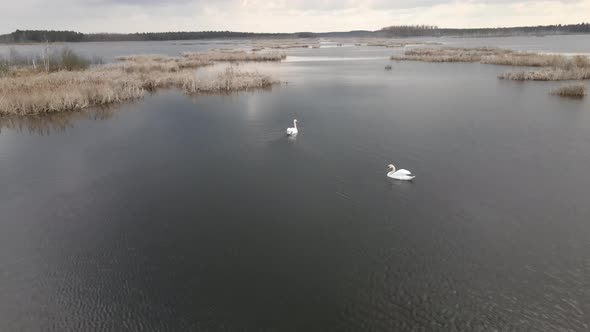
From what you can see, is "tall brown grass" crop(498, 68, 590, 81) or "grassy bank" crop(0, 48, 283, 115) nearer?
"grassy bank" crop(0, 48, 283, 115)

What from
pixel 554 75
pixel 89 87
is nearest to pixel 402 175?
pixel 89 87

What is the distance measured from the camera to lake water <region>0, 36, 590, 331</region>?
6.51 metres

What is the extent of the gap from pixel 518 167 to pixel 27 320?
14.1 meters

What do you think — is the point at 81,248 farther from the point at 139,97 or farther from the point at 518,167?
the point at 139,97

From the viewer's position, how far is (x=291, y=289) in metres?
7.01

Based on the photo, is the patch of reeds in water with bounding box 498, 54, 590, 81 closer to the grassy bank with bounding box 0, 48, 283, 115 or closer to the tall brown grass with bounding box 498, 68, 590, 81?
the tall brown grass with bounding box 498, 68, 590, 81

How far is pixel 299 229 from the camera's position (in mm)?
9062

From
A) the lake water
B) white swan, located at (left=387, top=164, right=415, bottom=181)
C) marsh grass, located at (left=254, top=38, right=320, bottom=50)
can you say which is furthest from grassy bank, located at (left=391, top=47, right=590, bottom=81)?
marsh grass, located at (left=254, top=38, right=320, bottom=50)

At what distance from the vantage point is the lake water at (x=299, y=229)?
651 cm

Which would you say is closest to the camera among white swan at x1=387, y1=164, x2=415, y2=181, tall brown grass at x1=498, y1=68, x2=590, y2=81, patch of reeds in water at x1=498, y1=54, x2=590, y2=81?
white swan at x1=387, y1=164, x2=415, y2=181

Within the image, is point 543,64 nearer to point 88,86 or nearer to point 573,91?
point 573,91

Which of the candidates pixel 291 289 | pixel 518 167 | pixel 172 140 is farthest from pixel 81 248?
pixel 518 167

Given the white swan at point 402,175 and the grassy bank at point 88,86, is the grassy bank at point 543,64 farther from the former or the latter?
the white swan at point 402,175

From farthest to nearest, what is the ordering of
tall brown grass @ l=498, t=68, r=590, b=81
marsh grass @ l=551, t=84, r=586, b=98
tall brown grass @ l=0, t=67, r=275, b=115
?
tall brown grass @ l=498, t=68, r=590, b=81
marsh grass @ l=551, t=84, r=586, b=98
tall brown grass @ l=0, t=67, r=275, b=115
